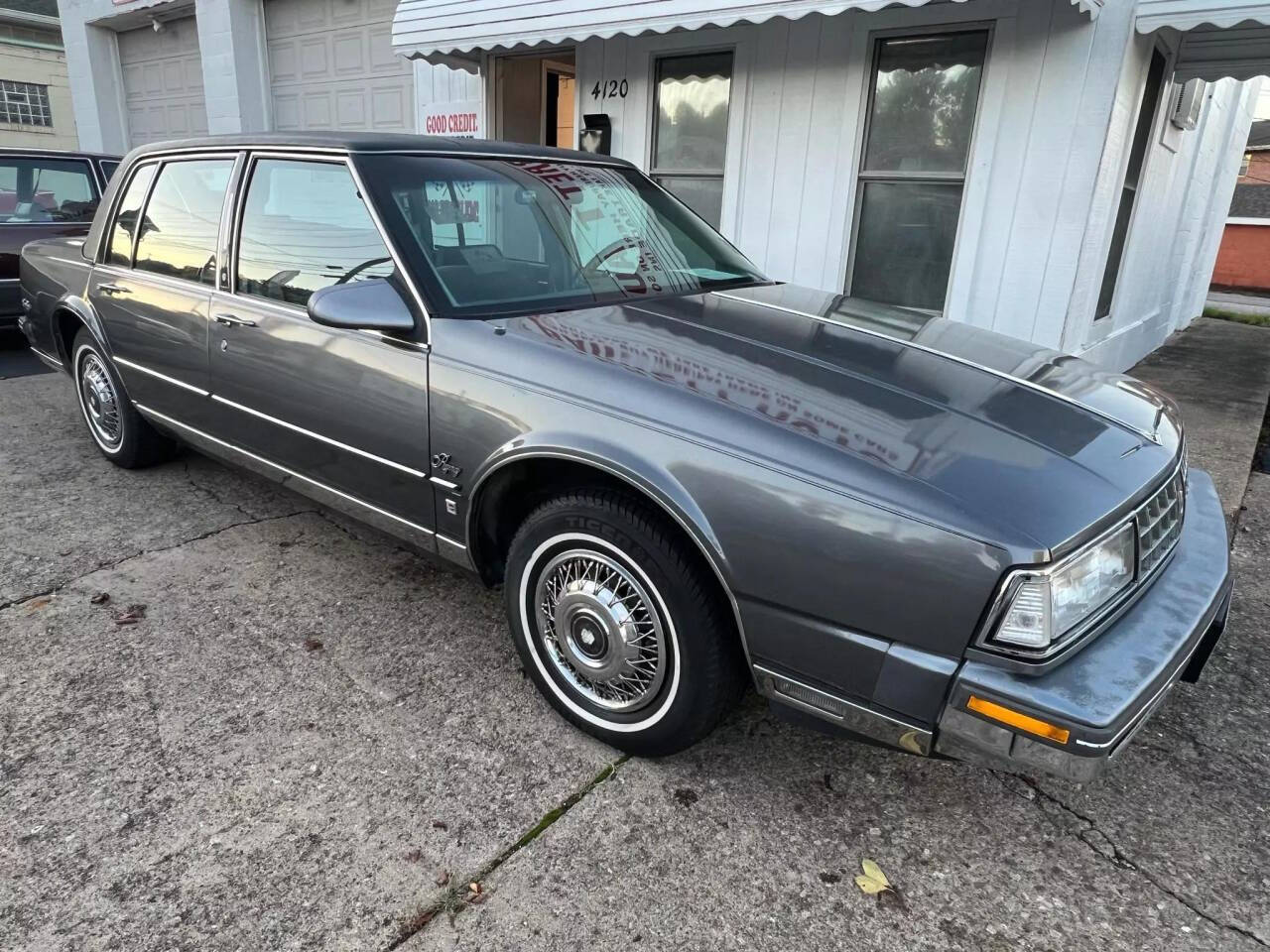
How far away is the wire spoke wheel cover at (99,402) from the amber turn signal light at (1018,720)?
14.0ft

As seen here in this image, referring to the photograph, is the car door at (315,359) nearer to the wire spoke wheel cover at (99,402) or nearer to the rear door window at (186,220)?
the rear door window at (186,220)

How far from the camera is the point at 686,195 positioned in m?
7.16

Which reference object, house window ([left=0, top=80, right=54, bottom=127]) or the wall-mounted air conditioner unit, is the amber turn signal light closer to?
the wall-mounted air conditioner unit

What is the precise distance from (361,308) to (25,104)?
31.7 meters

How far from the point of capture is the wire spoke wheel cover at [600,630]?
7.55ft

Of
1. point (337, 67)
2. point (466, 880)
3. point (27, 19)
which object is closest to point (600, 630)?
point (466, 880)

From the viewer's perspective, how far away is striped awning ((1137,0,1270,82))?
4.69 metres

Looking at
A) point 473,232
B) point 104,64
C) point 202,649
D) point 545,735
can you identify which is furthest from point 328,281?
point 104,64

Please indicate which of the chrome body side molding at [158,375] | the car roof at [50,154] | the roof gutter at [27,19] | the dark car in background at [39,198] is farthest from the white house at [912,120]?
the roof gutter at [27,19]

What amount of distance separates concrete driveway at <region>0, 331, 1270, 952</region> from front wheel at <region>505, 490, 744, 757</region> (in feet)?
0.54

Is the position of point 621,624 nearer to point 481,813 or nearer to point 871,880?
point 481,813

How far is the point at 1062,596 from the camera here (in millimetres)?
1786

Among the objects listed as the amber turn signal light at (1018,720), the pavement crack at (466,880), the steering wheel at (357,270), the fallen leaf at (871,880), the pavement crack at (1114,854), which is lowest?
the pavement crack at (466,880)

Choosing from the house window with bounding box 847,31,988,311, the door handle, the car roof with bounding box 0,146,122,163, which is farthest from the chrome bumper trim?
the car roof with bounding box 0,146,122,163
